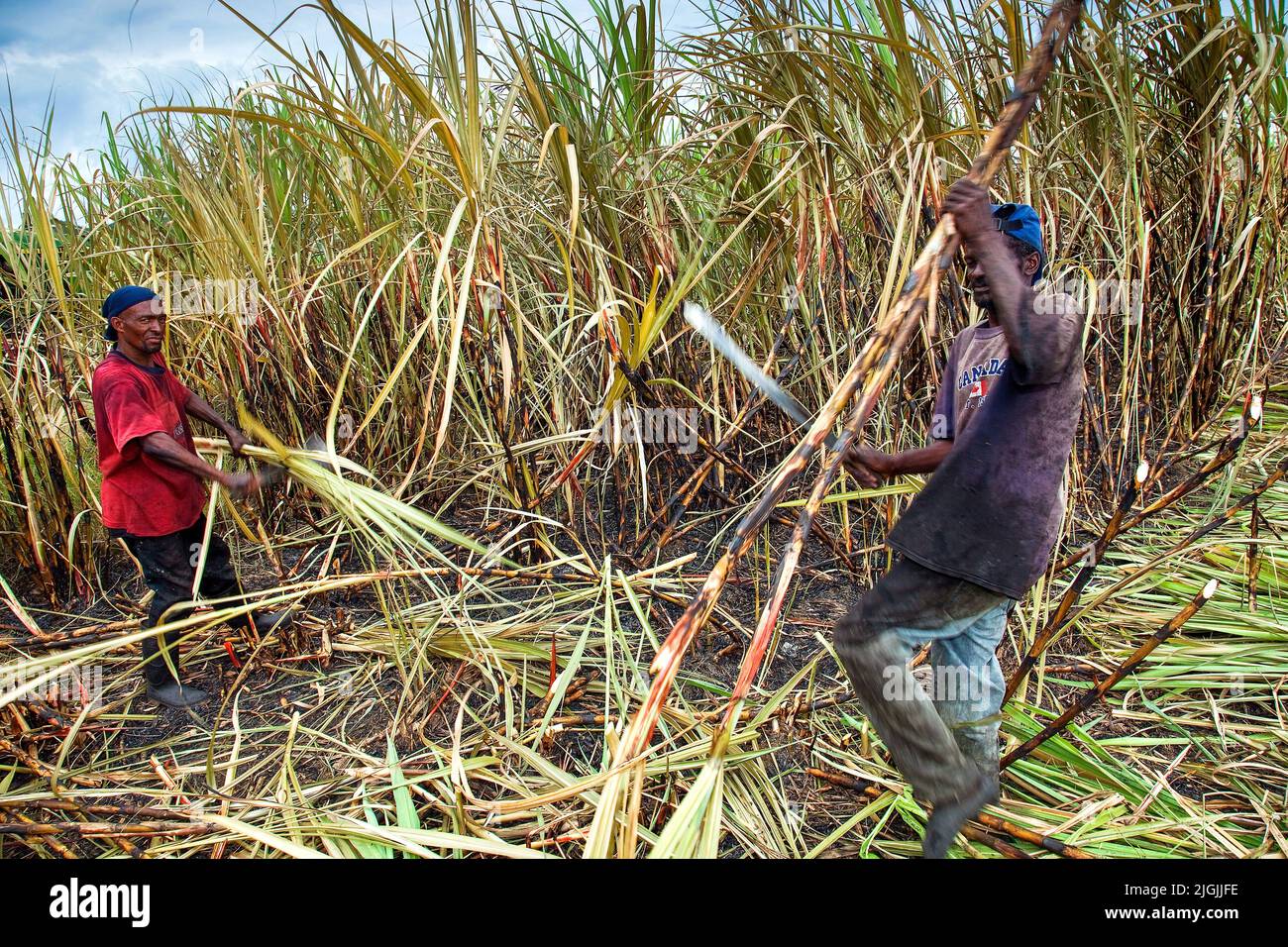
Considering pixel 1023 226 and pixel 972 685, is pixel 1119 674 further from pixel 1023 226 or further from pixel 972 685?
pixel 1023 226

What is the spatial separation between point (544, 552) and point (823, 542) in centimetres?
88

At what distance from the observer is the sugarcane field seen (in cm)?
142

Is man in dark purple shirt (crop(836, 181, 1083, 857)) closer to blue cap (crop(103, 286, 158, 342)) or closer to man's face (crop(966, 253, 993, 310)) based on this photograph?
man's face (crop(966, 253, 993, 310))

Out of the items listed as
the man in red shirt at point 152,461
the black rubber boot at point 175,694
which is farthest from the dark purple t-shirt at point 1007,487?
the black rubber boot at point 175,694

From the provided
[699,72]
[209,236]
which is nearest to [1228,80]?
[699,72]

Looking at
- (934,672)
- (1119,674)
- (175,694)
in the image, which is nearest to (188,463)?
(175,694)

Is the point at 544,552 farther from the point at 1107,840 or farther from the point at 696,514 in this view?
the point at 1107,840

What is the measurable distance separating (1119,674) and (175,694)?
2.31 meters

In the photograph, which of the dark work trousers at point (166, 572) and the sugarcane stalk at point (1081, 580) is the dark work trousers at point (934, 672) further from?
the dark work trousers at point (166, 572)

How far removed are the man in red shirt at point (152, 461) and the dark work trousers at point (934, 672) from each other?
5.13 feet

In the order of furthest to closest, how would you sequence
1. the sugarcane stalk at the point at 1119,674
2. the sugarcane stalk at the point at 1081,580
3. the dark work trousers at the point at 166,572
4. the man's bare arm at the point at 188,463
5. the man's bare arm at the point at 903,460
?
the dark work trousers at the point at 166,572 < the man's bare arm at the point at 188,463 < the man's bare arm at the point at 903,460 < the sugarcane stalk at the point at 1081,580 < the sugarcane stalk at the point at 1119,674

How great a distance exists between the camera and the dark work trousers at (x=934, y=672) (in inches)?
52.1

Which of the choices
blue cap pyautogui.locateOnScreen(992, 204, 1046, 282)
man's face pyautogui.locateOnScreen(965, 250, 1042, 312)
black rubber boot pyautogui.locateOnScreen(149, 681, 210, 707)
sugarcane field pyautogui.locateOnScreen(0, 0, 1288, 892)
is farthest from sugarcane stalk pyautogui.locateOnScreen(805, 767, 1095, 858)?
black rubber boot pyautogui.locateOnScreen(149, 681, 210, 707)

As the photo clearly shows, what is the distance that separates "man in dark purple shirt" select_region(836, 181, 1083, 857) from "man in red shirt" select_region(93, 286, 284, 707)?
1.61 metres
